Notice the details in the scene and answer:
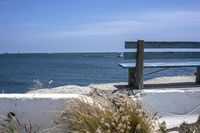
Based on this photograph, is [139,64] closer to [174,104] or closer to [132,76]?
[132,76]

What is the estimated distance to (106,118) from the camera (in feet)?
17.9

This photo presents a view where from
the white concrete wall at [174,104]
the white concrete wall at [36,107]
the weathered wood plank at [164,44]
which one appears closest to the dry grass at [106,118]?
the white concrete wall at [36,107]

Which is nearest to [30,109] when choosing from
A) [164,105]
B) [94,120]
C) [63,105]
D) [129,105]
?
[63,105]

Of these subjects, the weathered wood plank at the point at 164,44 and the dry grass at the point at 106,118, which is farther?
the weathered wood plank at the point at 164,44

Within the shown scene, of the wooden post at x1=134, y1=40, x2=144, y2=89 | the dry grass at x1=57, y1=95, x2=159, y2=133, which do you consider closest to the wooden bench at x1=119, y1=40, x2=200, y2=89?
the wooden post at x1=134, y1=40, x2=144, y2=89

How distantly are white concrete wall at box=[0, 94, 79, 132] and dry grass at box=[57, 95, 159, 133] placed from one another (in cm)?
24

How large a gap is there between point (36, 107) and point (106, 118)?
40.8 inches

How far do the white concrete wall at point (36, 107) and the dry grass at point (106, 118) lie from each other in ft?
0.77

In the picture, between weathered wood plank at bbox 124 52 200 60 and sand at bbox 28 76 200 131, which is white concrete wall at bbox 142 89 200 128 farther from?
weathered wood plank at bbox 124 52 200 60

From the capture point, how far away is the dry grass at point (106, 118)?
5375 millimetres

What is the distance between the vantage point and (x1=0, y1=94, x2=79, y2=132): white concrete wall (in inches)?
228

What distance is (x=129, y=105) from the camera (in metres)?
5.64

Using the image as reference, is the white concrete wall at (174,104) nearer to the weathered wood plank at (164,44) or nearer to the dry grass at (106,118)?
the dry grass at (106,118)

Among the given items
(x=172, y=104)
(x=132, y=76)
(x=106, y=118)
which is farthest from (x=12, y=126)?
(x=132, y=76)
